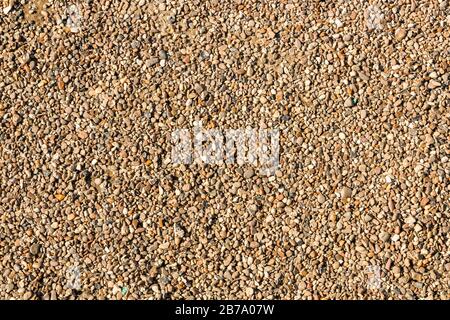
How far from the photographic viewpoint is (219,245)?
3668 mm

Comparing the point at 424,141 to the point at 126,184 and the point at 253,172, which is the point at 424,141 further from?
the point at 126,184

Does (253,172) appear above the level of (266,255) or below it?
above

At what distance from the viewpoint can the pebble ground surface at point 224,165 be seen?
3.62 meters

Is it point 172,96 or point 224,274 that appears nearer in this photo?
point 224,274

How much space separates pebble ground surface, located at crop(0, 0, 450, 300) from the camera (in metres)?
3.62

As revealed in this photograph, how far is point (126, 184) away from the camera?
3.77 meters

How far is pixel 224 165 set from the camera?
3.78m

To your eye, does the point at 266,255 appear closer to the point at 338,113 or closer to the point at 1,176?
the point at 338,113
